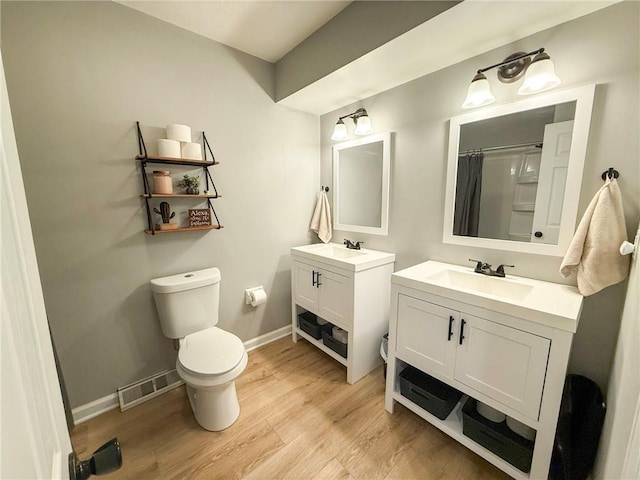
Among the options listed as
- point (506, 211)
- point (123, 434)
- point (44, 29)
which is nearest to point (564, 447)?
point (506, 211)

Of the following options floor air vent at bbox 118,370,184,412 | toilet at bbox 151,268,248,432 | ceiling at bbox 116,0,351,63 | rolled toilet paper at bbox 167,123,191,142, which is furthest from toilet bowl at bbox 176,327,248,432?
ceiling at bbox 116,0,351,63

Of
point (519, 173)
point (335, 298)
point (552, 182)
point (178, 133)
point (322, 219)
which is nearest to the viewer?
point (552, 182)

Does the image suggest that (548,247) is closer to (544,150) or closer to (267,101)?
(544,150)

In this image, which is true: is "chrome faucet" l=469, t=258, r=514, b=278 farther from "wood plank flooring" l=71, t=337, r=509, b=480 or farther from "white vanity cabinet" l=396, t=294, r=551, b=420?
"wood plank flooring" l=71, t=337, r=509, b=480

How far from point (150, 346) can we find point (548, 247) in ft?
8.33

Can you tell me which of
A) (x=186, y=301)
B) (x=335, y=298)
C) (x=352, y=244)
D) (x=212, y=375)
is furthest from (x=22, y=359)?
(x=352, y=244)

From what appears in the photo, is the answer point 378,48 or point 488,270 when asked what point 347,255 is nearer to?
point 488,270

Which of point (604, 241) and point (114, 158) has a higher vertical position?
point (114, 158)

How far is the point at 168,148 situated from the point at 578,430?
266 cm

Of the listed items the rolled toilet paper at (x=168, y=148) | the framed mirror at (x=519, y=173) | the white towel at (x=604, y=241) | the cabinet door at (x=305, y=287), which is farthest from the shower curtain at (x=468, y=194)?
the rolled toilet paper at (x=168, y=148)

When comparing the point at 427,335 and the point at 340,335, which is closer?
the point at 427,335

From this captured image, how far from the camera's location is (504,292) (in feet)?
4.91

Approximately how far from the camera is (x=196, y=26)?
1730mm

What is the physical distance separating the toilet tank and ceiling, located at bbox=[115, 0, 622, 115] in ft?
5.22
